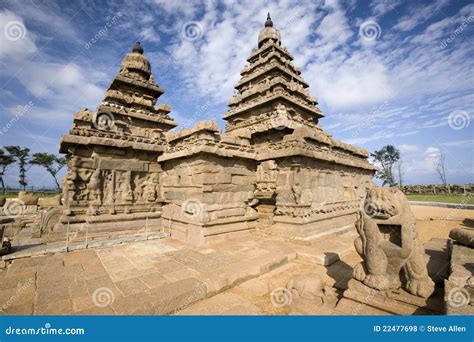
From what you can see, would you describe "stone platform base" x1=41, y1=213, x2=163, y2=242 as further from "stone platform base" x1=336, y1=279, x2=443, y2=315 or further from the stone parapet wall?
the stone parapet wall

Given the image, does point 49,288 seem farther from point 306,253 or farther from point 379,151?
point 379,151

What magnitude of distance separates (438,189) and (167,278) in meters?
37.3

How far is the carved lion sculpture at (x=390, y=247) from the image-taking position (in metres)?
3.04

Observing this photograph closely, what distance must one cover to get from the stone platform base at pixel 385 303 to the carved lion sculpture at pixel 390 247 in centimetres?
9

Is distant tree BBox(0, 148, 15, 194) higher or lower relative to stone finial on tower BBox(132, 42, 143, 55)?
lower

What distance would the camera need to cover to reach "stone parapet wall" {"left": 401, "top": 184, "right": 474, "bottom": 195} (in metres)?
25.2

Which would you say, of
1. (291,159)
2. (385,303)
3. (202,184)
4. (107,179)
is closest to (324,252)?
(385,303)

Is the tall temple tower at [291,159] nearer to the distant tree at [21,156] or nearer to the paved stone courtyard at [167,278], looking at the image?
the paved stone courtyard at [167,278]

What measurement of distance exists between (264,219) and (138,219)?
4.81m

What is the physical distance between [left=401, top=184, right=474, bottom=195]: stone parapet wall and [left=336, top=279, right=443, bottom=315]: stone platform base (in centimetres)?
3159

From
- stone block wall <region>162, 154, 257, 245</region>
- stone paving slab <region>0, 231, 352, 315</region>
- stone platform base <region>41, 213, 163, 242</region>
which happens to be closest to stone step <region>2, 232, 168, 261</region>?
stone paving slab <region>0, 231, 352, 315</region>

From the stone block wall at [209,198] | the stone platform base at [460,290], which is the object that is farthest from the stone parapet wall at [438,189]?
the stone platform base at [460,290]

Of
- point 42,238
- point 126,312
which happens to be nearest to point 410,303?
point 126,312

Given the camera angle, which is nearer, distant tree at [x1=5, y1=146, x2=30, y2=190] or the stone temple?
the stone temple
